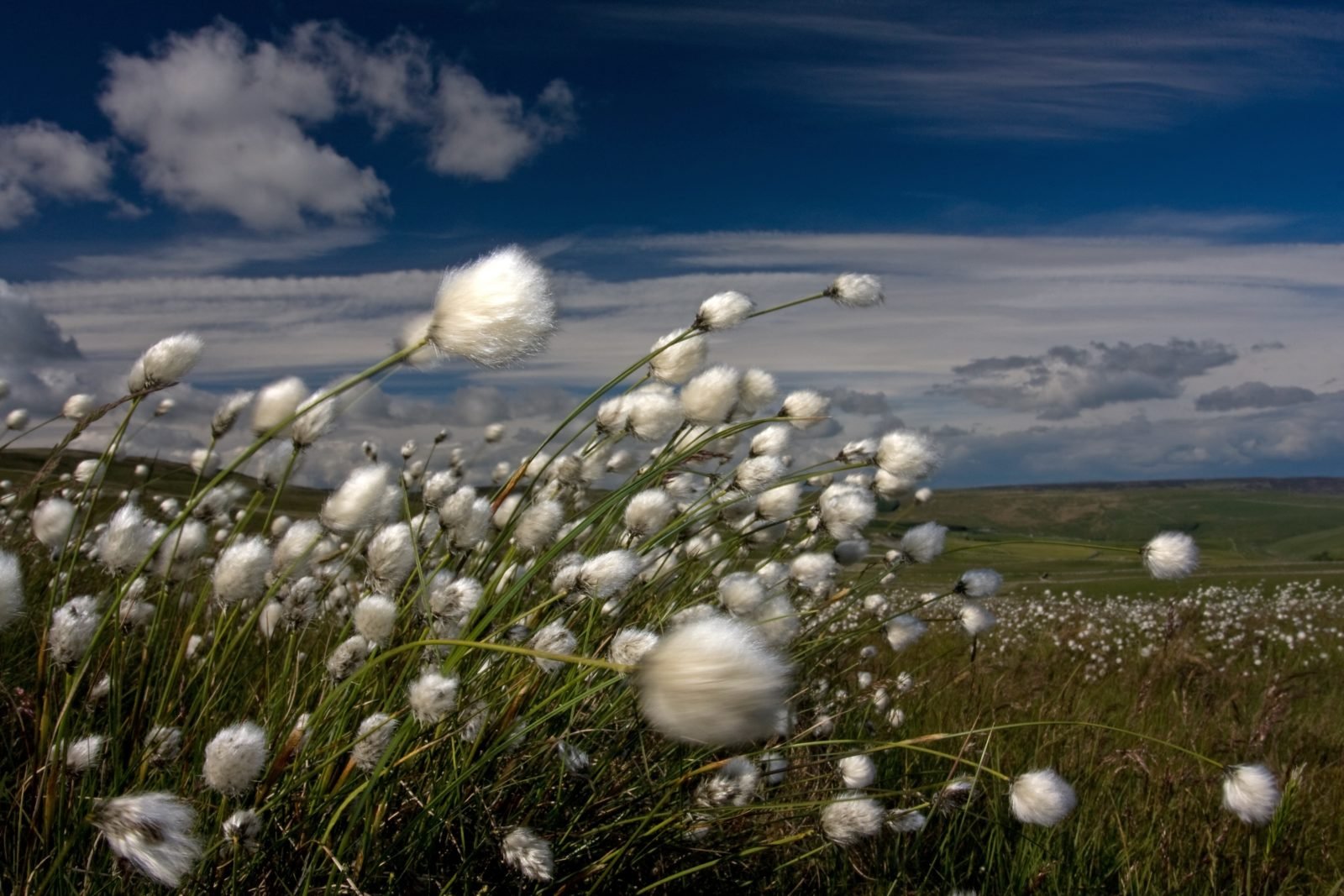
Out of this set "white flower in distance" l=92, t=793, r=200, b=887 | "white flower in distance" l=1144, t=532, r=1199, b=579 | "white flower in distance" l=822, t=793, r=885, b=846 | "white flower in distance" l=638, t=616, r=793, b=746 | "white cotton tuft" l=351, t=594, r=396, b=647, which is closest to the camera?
"white flower in distance" l=638, t=616, r=793, b=746

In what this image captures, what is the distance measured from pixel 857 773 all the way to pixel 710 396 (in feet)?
3.77

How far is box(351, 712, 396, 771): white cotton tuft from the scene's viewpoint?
82.3 inches

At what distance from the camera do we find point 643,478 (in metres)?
2.87

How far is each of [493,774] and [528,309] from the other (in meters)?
1.32

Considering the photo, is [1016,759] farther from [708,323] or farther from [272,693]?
[272,693]

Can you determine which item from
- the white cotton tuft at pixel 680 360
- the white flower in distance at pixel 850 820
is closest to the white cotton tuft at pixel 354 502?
the white cotton tuft at pixel 680 360

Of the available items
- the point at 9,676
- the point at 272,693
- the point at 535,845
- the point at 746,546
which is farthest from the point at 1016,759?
the point at 9,676

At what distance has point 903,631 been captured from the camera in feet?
11.7

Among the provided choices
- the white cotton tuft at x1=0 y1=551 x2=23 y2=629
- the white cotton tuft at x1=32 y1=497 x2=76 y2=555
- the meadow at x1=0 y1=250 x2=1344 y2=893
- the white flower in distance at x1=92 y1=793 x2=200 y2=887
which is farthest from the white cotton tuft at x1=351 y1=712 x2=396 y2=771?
the white cotton tuft at x1=32 y1=497 x2=76 y2=555

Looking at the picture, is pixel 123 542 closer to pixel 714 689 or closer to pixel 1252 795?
pixel 714 689

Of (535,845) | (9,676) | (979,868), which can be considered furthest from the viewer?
(9,676)

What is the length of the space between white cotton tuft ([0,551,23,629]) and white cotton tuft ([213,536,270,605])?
48 cm

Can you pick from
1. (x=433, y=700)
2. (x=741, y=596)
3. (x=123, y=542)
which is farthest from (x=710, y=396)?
(x=123, y=542)

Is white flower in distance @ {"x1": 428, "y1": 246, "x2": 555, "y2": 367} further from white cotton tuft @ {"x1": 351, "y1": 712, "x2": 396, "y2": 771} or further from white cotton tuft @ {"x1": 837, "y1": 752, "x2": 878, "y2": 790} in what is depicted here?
white cotton tuft @ {"x1": 837, "y1": 752, "x2": 878, "y2": 790}
